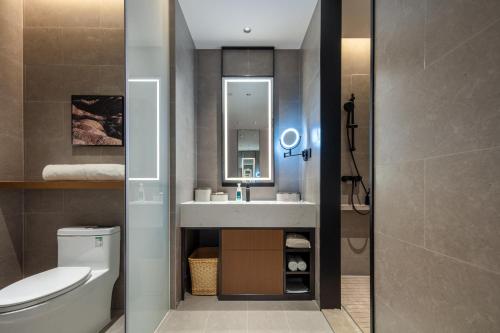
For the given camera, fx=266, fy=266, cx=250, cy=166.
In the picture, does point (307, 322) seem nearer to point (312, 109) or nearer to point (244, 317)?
point (244, 317)

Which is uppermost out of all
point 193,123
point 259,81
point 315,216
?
point 259,81

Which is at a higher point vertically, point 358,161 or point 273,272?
point 358,161

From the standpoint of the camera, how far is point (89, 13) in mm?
2211

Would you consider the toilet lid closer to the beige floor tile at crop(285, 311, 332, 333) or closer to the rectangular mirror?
the beige floor tile at crop(285, 311, 332, 333)

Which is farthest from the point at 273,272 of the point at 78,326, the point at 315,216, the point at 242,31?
the point at 242,31

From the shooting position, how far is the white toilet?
1.35 meters

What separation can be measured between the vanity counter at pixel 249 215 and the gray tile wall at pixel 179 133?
0.49 feet

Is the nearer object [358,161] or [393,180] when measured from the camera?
[393,180]

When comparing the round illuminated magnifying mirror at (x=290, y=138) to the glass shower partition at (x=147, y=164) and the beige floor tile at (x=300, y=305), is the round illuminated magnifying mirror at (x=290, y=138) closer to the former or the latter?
the glass shower partition at (x=147, y=164)

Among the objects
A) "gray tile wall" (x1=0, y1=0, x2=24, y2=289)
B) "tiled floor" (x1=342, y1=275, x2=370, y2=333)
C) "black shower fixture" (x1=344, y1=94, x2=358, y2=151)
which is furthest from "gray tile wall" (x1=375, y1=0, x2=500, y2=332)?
"gray tile wall" (x1=0, y1=0, x2=24, y2=289)

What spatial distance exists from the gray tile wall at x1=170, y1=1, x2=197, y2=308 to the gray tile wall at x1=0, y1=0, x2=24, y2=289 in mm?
1235

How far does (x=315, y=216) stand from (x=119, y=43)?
2.23 metres

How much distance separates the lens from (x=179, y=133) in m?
2.30

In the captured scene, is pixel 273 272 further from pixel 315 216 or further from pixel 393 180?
pixel 393 180
